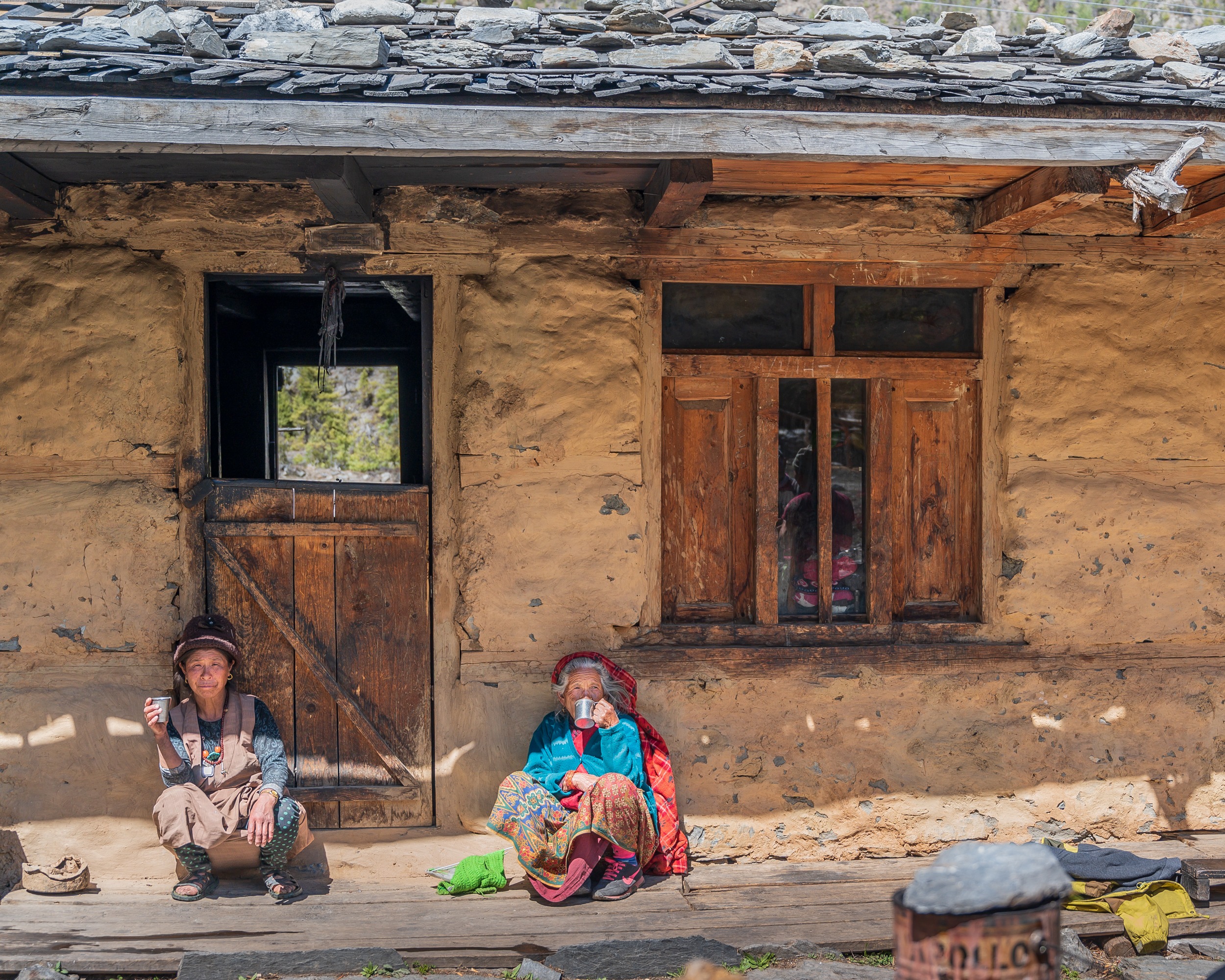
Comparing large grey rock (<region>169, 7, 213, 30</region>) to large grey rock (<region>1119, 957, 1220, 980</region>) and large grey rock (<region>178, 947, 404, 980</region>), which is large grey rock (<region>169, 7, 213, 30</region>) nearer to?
large grey rock (<region>178, 947, 404, 980</region>)

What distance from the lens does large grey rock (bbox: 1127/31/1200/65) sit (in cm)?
374

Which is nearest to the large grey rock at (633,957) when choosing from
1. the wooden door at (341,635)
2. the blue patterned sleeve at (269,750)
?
the wooden door at (341,635)

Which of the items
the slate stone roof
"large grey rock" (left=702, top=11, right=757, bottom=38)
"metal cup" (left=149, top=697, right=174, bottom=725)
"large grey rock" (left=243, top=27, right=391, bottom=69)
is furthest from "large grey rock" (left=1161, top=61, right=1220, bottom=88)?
"metal cup" (left=149, top=697, right=174, bottom=725)

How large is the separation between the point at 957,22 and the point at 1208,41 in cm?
96

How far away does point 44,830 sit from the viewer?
152 inches

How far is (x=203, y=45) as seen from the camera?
3.24m

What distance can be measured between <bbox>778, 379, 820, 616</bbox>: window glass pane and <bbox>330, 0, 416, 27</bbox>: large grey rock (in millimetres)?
2210

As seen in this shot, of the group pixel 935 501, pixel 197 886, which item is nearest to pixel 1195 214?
pixel 935 501

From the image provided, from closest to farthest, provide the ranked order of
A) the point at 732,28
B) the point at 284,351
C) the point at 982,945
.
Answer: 1. the point at 982,945
2. the point at 732,28
3. the point at 284,351

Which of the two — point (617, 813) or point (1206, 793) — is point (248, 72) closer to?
point (617, 813)

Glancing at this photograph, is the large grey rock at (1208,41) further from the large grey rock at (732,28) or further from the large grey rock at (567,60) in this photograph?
the large grey rock at (567,60)

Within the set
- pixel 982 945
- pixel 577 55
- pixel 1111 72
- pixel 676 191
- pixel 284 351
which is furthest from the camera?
pixel 284 351

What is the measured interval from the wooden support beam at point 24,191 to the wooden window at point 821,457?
2471 millimetres

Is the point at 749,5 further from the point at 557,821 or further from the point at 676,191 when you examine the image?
the point at 557,821
